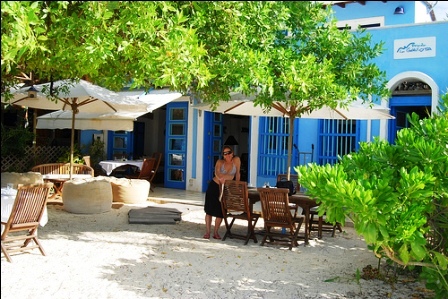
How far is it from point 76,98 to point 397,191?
791 centimetres

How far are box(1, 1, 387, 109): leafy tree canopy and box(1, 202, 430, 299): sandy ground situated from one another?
1.88 m

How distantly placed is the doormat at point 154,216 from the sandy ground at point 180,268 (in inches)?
20.2

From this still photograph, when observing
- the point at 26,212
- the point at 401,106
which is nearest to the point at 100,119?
the point at 26,212

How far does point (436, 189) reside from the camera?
12.8ft

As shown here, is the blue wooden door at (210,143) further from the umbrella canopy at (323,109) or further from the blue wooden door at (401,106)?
the blue wooden door at (401,106)

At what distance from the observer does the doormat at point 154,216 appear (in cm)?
899

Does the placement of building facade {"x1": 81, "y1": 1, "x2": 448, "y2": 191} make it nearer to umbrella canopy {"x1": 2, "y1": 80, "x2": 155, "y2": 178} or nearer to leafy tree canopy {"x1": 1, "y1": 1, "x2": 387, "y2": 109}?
umbrella canopy {"x1": 2, "y1": 80, "x2": 155, "y2": 178}

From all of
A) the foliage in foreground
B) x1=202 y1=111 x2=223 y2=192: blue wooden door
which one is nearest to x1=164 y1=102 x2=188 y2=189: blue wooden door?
x1=202 y1=111 x2=223 y2=192: blue wooden door

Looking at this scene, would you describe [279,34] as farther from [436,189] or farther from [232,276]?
[436,189]

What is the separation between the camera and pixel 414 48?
36.6 ft

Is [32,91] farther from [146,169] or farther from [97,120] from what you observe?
[146,169]

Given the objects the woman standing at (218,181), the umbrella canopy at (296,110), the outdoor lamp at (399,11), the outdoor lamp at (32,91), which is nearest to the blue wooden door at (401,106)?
the outdoor lamp at (399,11)

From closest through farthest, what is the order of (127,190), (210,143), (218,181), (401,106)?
(218,181)
(127,190)
(401,106)
(210,143)

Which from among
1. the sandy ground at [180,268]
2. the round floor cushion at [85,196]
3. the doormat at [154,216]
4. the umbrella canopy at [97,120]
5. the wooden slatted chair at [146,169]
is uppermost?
the umbrella canopy at [97,120]
